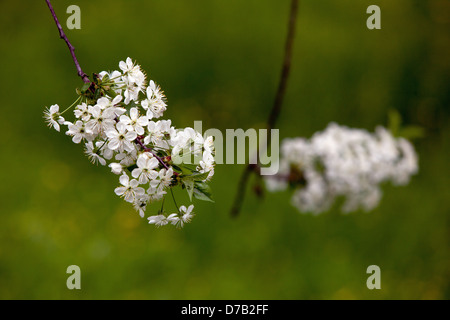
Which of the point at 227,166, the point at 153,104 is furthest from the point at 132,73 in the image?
the point at 227,166

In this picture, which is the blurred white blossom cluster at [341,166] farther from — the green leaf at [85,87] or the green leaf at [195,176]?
the green leaf at [85,87]

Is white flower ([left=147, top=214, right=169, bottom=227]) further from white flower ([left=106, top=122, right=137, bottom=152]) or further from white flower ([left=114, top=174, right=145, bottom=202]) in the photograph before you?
white flower ([left=106, top=122, right=137, bottom=152])

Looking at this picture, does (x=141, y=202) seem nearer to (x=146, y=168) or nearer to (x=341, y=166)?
(x=146, y=168)

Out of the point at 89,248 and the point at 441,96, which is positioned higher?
the point at 441,96

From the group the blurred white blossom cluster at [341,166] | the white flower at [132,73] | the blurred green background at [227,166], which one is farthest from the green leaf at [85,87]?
the blurred green background at [227,166]

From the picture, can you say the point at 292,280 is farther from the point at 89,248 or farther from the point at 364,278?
the point at 89,248

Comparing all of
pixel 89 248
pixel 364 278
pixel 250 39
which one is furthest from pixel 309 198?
pixel 250 39
